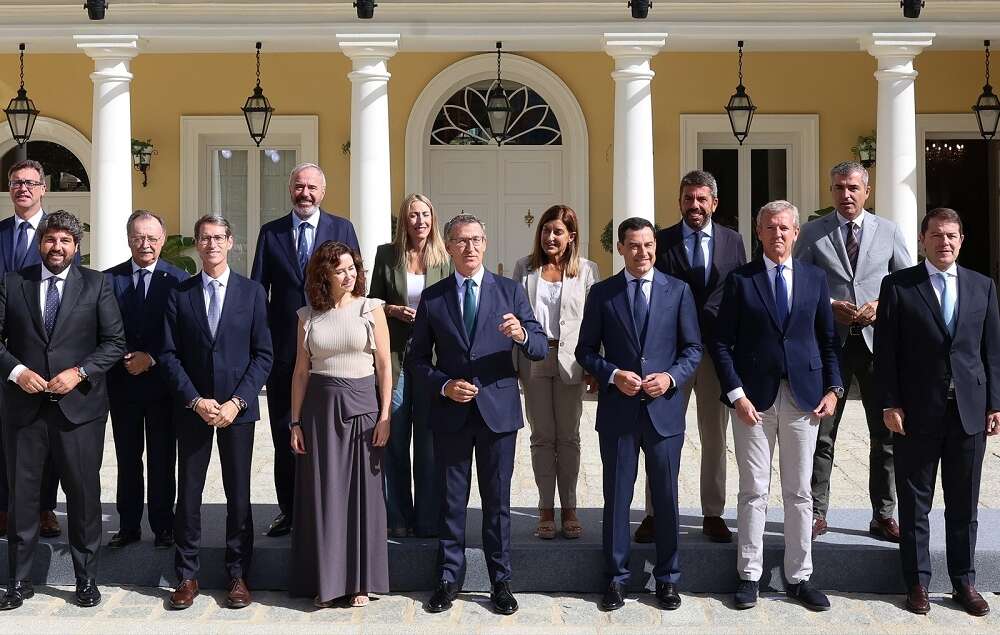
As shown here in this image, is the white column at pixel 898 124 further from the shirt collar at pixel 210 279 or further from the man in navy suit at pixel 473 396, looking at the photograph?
the shirt collar at pixel 210 279

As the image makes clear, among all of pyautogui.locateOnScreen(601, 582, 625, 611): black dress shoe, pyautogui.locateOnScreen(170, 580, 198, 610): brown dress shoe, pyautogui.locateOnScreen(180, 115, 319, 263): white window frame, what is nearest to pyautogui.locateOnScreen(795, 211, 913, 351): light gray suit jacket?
pyautogui.locateOnScreen(601, 582, 625, 611): black dress shoe

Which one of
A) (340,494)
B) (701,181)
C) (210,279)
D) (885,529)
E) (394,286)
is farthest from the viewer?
(885,529)

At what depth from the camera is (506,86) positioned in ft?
47.5

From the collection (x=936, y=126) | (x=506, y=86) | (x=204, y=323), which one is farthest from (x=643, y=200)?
(x=204, y=323)

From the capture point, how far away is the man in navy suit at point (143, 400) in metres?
5.80

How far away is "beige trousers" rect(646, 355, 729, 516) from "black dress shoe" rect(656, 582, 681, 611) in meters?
0.55

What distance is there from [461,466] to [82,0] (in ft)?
27.6

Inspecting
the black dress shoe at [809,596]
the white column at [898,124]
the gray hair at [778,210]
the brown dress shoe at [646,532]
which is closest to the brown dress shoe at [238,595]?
the brown dress shoe at [646,532]

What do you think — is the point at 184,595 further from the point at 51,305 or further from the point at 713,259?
the point at 713,259

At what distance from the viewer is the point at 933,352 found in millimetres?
5371

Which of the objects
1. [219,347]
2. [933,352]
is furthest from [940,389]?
[219,347]

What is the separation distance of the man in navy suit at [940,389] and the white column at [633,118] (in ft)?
20.7

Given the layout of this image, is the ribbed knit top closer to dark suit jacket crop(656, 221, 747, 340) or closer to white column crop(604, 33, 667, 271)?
dark suit jacket crop(656, 221, 747, 340)

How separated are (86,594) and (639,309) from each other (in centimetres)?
297
